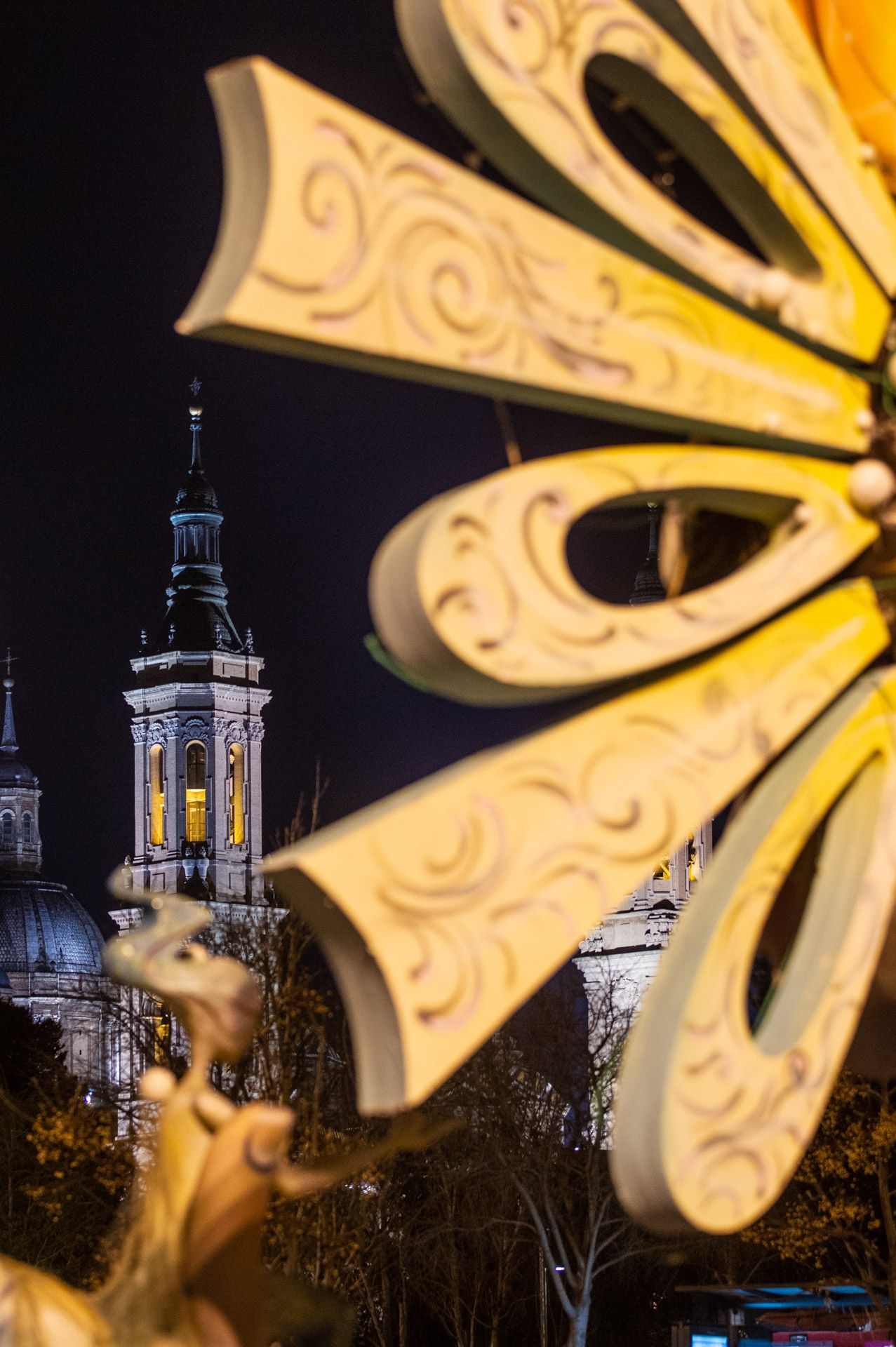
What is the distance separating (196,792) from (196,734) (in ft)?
7.60

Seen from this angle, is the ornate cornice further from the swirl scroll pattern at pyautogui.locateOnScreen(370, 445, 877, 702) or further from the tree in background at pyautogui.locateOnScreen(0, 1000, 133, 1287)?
the swirl scroll pattern at pyautogui.locateOnScreen(370, 445, 877, 702)

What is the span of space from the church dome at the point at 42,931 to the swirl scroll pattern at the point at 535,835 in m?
94.0

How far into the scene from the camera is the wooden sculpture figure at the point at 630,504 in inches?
145

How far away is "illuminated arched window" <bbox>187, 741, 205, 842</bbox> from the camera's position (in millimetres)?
82125

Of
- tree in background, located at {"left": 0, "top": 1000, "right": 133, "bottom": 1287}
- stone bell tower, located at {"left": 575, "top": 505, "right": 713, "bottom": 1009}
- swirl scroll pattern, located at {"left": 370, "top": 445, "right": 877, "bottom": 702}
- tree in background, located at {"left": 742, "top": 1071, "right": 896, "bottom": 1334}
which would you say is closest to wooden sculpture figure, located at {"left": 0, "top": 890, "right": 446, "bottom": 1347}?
swirl scroll pattern, located at {"left": 370, "top": 445, "right": 877, "bottom": 702}

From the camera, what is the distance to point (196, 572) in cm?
8400

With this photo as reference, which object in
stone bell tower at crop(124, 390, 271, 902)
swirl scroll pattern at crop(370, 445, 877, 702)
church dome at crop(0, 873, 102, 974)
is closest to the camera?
swirl scroll pattern at crop(370, 445, 877, 702)

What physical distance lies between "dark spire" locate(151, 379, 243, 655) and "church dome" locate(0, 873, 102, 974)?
64.3 ft

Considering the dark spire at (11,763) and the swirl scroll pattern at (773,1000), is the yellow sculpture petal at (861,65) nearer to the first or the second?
the swirl scroll pattern at (773,1000)

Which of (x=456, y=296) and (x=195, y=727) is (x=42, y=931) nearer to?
(x=195, y=727)

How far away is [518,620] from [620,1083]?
0.89 meters

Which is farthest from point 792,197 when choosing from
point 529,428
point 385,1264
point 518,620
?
point 385,1264

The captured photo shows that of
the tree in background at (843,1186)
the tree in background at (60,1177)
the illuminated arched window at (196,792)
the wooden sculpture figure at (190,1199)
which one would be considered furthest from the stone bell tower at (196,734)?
the wooden sculpture figure at (190,1199)

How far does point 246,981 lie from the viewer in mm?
4586
